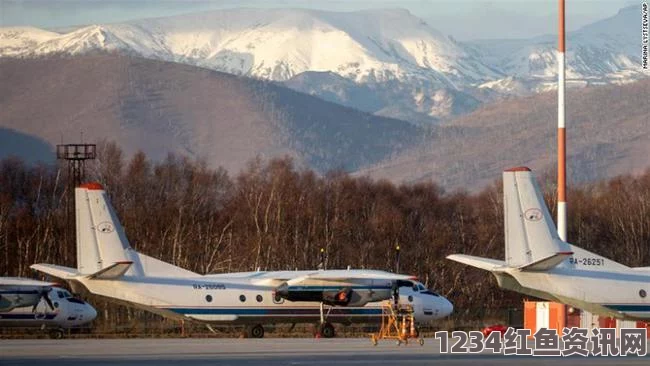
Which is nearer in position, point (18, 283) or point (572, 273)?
point (572, 273)

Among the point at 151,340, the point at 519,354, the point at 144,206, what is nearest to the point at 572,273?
the point at 519,354

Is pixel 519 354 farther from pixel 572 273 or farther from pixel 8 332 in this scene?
pixel 8 332

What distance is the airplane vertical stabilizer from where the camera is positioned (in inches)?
1868

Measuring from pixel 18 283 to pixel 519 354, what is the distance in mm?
22854

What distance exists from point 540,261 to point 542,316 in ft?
48.9

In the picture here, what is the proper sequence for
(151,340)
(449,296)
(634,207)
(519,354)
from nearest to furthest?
(519,354) < (151,340) < (449,296) < (634,207)

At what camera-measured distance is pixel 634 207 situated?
104562mm

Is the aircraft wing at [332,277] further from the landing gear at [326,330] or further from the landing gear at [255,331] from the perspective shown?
the landing gear at [255,331]

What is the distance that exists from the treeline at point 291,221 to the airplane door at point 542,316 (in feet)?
49.3

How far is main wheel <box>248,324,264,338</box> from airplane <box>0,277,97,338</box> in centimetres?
699

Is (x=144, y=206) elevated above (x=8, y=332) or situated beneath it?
elevated above

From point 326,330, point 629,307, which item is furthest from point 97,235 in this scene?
point 629,307

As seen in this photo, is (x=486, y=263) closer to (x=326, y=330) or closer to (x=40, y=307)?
(x=326, y=330)

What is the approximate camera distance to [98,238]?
189 feet
